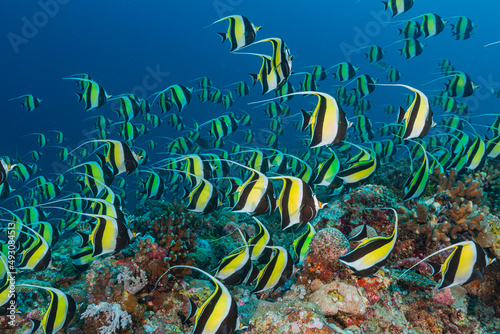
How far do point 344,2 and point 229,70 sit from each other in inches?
2121

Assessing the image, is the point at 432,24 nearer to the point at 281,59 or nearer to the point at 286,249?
the point at 281,59

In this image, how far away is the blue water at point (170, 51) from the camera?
59.6 metres

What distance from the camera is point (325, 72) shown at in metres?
7.29

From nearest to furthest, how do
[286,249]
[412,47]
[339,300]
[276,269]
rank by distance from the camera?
[276,269] → [339,300] → [286,249] → [412,47]

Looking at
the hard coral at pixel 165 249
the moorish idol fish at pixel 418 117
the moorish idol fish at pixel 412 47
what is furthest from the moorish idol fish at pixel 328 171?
the moorish idol fish at pixel 412 47

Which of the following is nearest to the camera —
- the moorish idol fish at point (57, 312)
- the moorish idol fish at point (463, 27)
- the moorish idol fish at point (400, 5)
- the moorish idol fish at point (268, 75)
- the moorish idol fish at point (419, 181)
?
the moorish idol fish at point (57, 312)

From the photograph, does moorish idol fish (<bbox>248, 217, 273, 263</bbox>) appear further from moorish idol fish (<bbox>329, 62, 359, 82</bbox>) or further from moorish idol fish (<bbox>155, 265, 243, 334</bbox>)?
moorish idol fish (<bbox>329, 62, 359, 82</bbox>)

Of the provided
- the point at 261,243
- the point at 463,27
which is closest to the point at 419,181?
the point at 261,243

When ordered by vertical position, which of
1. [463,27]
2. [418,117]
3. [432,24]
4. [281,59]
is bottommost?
[418,117]

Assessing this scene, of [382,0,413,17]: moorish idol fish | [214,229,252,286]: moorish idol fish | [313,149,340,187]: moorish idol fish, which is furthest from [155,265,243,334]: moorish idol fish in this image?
[382,0,413,17]: moorish idol fish

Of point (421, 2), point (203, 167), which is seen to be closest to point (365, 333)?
point (203, 167)

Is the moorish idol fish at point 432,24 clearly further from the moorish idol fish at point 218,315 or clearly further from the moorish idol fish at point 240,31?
the moorish idol fish at point 218,315

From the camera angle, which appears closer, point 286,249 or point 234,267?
point 234,267

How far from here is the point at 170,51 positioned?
90812 millimetres
